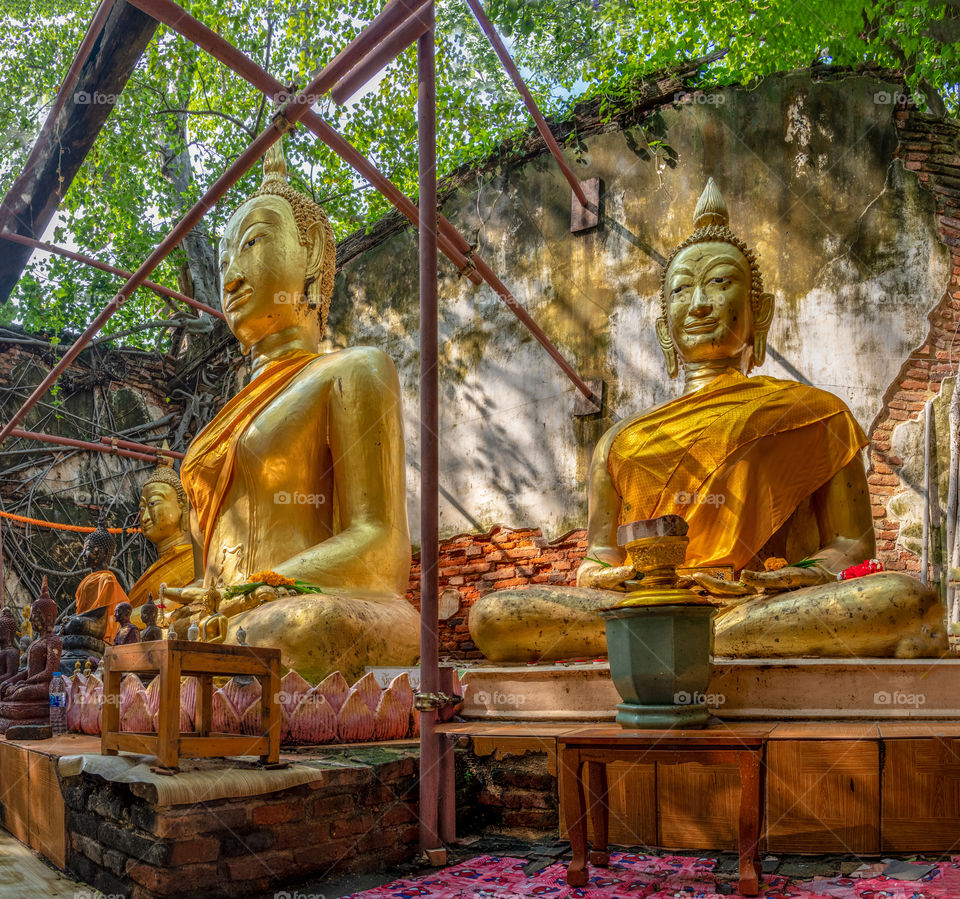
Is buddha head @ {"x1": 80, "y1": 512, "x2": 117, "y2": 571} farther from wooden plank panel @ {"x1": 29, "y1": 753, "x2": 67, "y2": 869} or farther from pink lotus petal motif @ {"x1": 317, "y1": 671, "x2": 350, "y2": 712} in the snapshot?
pink lotus petal motif @ {"x1": 317, "y1": 671, "x2": 350, "y2": 712}

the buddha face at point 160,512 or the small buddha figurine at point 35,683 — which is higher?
the buddha face at point 160,512

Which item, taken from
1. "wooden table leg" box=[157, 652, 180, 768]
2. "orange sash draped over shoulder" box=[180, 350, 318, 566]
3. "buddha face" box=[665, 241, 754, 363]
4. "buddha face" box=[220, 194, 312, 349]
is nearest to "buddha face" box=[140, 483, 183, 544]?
"orange sash draped over shoulder" box=[180, 350, 318, 566]

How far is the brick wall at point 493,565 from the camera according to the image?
7238mm

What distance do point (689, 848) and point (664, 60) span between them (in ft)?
21.9

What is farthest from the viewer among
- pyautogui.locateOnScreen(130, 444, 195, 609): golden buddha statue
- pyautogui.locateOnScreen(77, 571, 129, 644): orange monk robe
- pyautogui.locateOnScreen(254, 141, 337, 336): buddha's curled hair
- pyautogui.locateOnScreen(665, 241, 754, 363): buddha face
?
pyautogui.locateOnScreen(130, 444, 195, 609): golden buddha statue

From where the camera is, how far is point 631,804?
2922mm

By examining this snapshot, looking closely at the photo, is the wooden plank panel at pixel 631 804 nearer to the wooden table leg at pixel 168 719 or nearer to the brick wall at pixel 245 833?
the brick wall at pixel 245 833

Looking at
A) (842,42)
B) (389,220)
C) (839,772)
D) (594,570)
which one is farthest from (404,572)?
(842,42)

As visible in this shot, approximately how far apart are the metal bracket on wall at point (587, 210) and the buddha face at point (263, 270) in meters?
2.95

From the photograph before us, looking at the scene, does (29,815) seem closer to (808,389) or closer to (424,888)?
(424,888)

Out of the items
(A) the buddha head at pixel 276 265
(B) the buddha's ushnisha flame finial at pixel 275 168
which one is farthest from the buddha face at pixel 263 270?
(B) the buddha's ushnisha flame finial at pixel 275 168

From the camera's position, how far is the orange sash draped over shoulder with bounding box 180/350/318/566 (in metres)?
4.74

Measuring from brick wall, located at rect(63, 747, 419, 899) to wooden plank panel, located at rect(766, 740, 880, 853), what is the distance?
109cm

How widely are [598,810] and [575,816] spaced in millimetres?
231
